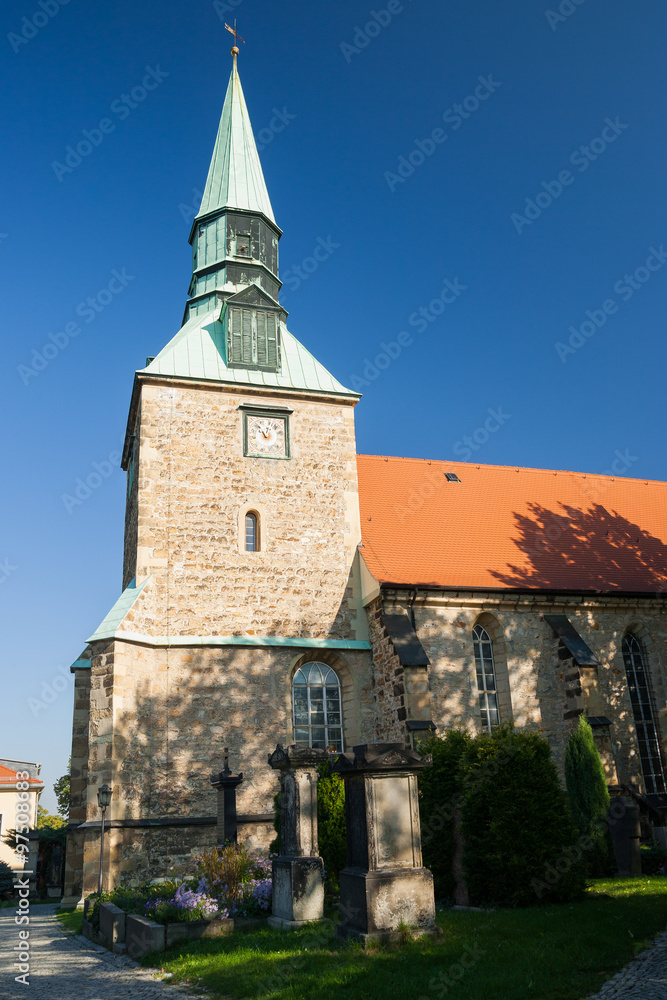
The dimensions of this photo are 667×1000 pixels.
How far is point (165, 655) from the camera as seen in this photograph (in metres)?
14.9

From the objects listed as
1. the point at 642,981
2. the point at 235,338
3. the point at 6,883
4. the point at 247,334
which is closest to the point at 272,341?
the point at 247,334

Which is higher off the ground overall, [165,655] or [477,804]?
[165,655]

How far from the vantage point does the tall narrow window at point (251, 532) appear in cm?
1645

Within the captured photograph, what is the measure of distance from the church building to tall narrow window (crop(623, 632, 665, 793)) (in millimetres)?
44

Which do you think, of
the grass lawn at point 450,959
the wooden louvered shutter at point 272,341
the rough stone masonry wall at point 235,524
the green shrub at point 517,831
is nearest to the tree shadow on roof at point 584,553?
the rough stone masonry wall at point 235,524

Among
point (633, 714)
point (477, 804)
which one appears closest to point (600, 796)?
point (633, 714)

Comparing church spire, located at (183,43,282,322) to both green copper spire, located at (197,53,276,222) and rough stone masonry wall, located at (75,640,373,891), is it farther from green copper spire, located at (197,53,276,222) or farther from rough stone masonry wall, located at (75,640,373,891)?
rough stone masonry wall, located at (75,640,373,891)

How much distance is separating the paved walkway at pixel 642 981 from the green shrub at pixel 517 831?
8.84ft

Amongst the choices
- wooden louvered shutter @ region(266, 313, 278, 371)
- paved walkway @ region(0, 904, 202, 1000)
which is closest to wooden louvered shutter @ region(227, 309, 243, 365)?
wooden louvered shutter @ region(266, 313, 278, 371)

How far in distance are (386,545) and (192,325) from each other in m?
7.31

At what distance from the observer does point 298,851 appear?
31.3 feet

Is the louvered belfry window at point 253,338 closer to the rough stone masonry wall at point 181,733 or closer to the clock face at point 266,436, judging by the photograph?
the clock face at point 266,436

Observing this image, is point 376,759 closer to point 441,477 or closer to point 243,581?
point 243,581

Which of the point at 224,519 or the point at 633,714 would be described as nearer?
the point at 224,519
